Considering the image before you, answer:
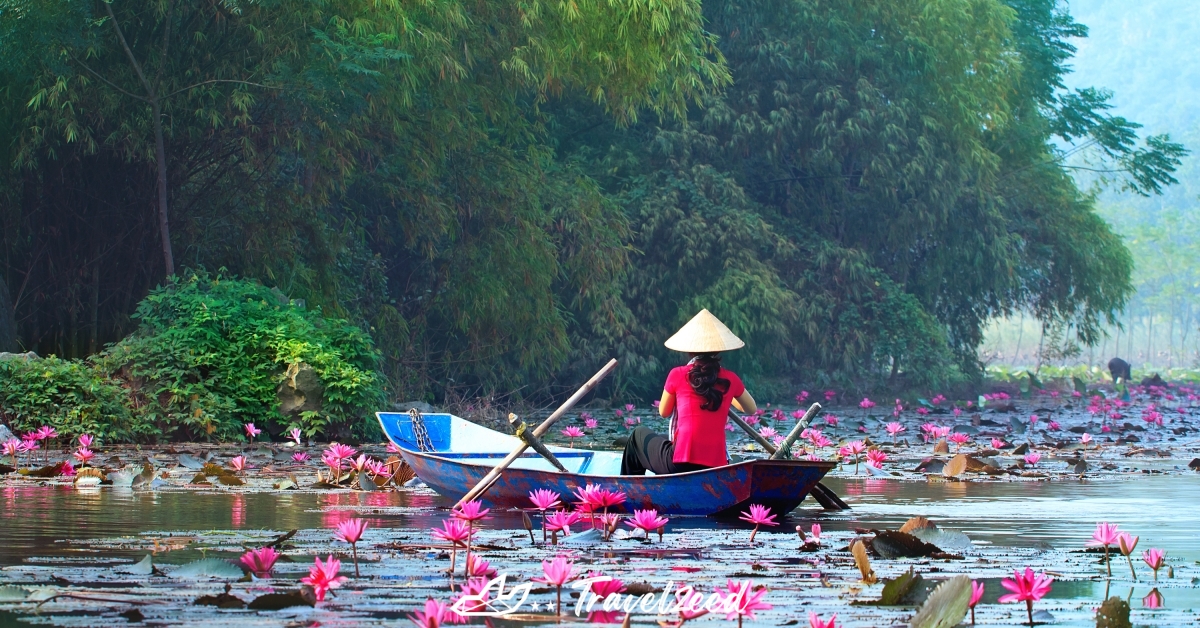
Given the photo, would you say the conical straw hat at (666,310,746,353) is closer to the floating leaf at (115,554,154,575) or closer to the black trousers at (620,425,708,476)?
the black trousers at (620,425,708,476)

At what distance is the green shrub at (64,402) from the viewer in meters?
11.0

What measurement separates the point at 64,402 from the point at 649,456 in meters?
5.90

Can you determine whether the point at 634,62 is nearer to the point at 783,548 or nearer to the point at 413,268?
the point at 413,268

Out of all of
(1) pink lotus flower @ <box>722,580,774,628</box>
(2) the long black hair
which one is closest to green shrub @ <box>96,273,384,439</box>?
(2) the long black hair

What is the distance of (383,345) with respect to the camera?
1627cm

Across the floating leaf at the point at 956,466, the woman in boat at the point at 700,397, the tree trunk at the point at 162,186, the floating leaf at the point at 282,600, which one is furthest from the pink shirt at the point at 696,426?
the tree trunk at the point at 162,186

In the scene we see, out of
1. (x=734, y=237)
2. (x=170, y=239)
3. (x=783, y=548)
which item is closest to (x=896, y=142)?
(x=734, y=237)

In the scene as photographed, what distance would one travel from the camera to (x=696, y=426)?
23.4ft

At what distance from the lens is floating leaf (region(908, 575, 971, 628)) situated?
3416 millimetres

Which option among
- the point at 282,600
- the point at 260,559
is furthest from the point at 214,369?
the point at 282,600

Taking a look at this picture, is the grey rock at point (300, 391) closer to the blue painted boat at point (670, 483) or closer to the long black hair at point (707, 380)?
the blue painted boat at point (670, 483)

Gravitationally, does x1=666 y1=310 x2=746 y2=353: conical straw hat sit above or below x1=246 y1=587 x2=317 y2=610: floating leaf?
above

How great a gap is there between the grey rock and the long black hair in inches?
236

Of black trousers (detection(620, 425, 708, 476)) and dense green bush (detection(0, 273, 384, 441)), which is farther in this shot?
dense green bush (detection(0, 273, 384, 441))
